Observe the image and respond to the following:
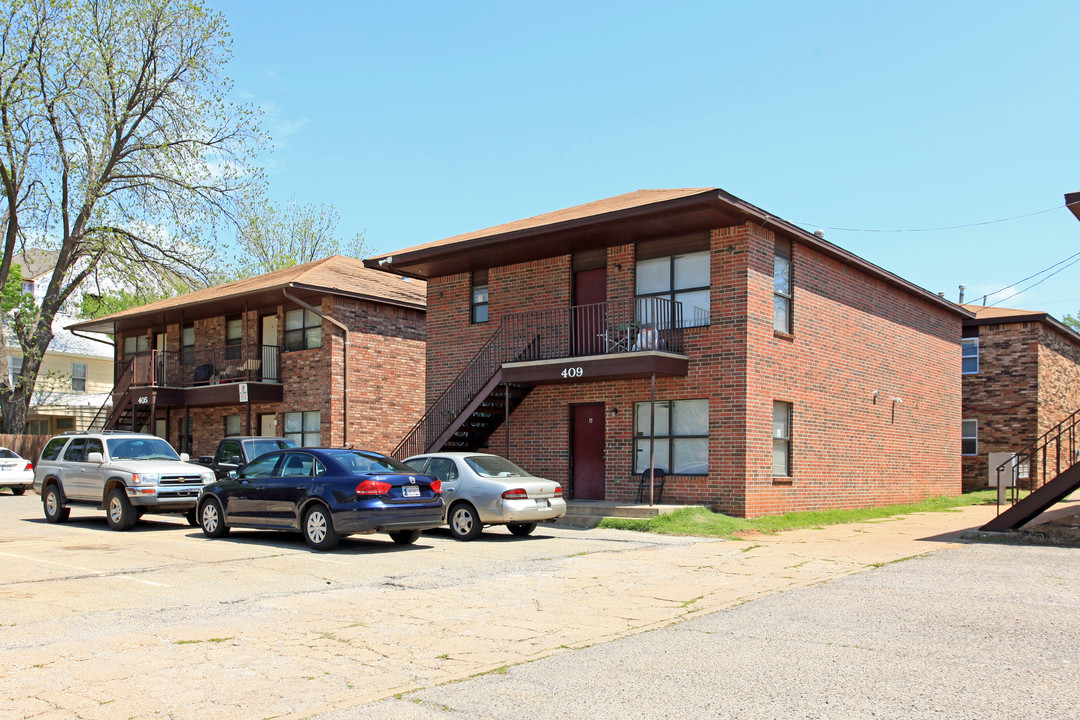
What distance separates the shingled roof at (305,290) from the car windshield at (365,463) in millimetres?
12620

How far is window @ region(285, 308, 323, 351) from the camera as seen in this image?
27547 mm

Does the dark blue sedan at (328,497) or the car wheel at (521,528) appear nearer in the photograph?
the dark blue sedan at (328,497)

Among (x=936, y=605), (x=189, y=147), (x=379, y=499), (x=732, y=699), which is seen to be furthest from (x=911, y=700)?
A: (x=189, y=147)

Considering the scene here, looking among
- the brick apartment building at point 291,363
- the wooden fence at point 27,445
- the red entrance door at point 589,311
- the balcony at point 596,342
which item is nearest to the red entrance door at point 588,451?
the balcony at point 596,342

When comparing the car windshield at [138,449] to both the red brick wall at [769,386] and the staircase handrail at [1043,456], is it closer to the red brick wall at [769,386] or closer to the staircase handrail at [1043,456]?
the red brick wall at [769,386]

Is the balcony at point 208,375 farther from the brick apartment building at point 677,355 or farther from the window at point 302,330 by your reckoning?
the brick apartment building at point 677,355

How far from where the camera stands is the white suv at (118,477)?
625 inches

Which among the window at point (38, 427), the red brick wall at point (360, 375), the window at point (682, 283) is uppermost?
the window at point (682, 283)

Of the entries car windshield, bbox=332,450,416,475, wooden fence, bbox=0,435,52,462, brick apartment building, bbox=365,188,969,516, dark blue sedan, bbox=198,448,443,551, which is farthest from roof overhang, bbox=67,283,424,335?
car windshield, bbox=332,450,416,475

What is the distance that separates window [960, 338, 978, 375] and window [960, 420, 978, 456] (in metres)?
1.70

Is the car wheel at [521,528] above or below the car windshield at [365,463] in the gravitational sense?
below

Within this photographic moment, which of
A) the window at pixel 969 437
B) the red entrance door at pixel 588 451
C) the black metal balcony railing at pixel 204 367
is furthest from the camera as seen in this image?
the window at pixel 969 437

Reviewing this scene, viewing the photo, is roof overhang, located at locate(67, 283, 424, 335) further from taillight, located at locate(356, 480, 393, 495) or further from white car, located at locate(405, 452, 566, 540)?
taillight, located at locate(356, 480, 393, 495)

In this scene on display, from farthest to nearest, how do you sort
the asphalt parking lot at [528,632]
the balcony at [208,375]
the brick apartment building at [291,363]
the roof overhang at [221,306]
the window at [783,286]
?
1. the balcony at [208,375]
2. the brick apartment building at [291,363]
3. the roof overhang at [221,306]
4. the window at [783,286]
5. the asphalt parking lot at [528,632]
